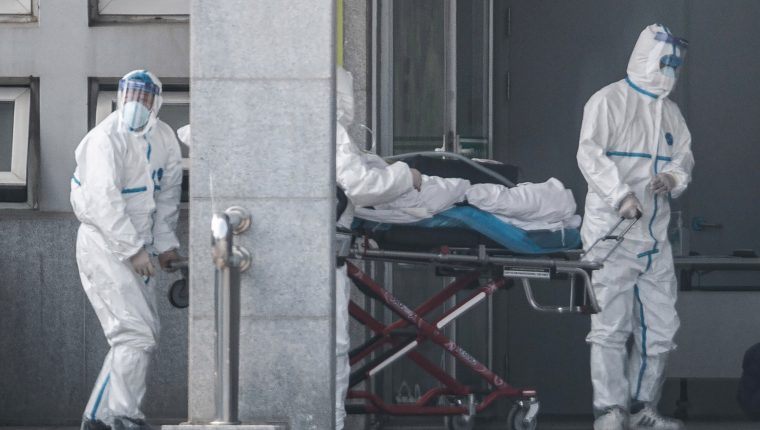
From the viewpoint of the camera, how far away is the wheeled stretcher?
6.07 metres

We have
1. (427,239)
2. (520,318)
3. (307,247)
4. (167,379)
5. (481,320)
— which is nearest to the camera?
(307,247)

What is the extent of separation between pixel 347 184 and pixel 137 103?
4.13 feet

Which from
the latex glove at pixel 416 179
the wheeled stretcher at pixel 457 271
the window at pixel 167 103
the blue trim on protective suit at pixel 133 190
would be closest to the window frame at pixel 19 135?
the window at pixel 167 103

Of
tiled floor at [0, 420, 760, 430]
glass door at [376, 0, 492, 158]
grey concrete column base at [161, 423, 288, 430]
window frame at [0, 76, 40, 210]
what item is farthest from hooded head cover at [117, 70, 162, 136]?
grey concrete column base at [161, 423, 288, 430]

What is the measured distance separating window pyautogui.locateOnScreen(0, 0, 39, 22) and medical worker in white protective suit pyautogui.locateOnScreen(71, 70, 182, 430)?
1.40 meters

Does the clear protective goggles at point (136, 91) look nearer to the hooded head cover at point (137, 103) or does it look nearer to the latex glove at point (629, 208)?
the hooded head cover at point (137, 103)

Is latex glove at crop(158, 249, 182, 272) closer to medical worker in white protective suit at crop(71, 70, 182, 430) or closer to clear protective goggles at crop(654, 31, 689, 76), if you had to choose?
medical worker in white protective suit at crop(71, 70, 182, 430)

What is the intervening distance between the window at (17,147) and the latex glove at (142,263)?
5.10 feet

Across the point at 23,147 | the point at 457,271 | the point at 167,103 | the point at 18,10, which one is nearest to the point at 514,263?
the point at 457,271

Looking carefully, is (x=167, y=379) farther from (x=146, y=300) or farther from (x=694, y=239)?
(x=694, y=239)

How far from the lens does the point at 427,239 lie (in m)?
6.13

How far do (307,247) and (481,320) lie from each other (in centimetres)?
307

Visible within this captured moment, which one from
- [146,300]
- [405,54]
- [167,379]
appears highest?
[405,54]

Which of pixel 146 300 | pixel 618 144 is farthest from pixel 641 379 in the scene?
pixel 146 300
